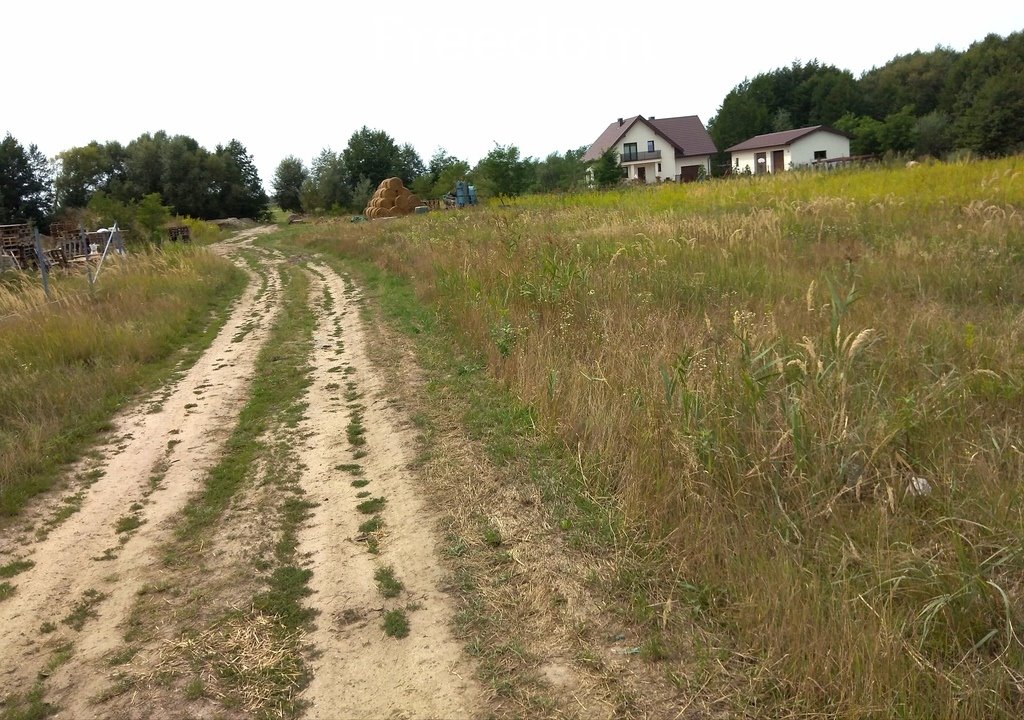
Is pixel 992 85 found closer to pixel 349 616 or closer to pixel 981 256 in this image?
pixel 981 256

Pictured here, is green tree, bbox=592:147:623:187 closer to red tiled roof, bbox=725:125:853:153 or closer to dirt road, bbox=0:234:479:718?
red tiled roof, bbox=725:125:853:153

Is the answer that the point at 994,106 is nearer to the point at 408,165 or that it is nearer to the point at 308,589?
the point at 408,165

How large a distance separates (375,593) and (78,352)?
300 inches

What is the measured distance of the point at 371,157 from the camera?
6262 centimetres

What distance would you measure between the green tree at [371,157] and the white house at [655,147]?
17.6 metres

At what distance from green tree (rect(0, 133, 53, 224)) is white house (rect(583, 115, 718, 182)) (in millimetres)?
42345

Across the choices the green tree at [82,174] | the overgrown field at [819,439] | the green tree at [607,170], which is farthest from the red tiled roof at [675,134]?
the overgrown field at [819,439]

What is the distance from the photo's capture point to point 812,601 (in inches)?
111

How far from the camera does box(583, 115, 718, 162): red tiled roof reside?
64875mm

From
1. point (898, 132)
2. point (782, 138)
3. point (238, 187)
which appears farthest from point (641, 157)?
point (238, 187)

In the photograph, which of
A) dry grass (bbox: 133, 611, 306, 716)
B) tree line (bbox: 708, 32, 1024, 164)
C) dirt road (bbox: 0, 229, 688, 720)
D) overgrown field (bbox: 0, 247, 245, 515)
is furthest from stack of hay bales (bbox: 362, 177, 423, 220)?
dry grass (bbox: 133, 611, 306, 716)

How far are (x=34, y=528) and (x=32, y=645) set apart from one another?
1703mm

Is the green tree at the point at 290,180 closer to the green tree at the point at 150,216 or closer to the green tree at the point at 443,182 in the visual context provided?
the green tree at the point at 443,182

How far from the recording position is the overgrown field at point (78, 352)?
20.4ft
